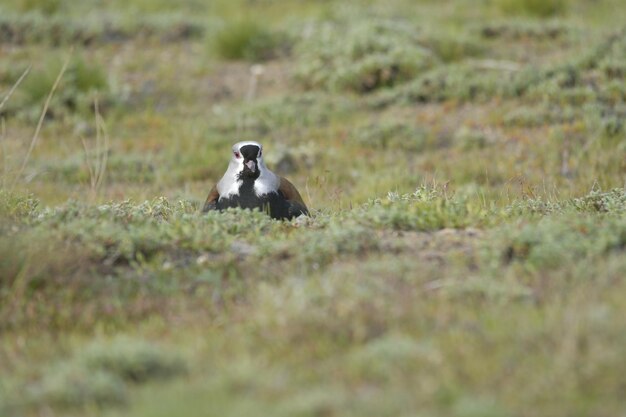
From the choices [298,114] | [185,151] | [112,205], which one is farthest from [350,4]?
[112,205]

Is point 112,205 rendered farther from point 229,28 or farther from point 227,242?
point 229,28

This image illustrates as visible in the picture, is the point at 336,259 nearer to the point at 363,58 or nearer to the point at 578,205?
the point at 578,205

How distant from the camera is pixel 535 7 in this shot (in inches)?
620

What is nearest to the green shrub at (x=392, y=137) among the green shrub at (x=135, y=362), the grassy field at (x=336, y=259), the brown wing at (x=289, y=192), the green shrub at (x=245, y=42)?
the grassy field at (x=336, y=259)

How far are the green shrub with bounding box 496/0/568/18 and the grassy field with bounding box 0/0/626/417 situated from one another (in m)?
3.09

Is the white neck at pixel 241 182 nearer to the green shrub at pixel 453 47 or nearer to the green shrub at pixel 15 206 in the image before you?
the green shrub at pixel 15 206

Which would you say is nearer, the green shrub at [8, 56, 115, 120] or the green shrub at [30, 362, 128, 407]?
the green shrub at [30, 362, 128, 407]

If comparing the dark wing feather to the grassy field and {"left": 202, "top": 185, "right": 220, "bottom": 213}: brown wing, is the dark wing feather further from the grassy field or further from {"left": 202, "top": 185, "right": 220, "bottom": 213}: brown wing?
{"left": 202, "top": 185, "right": 220, "bottom": 213}: brown wing

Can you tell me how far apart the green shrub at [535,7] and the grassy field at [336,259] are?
10.1 feet

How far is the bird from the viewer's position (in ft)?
23.5

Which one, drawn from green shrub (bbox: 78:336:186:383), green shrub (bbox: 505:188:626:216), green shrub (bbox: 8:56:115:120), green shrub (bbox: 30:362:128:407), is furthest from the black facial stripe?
green shrub (bbox: 8:56:115:120)

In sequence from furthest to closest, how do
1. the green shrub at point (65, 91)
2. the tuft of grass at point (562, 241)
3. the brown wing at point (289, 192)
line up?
1. the green shrub at point (65, 91)
2. the brown wing at point (289, 192)
3. the tuft of grass at point (562, 241)

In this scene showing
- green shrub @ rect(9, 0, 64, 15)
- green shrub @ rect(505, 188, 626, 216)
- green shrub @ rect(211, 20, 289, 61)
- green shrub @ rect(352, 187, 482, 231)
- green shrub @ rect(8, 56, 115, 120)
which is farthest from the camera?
green shrub @ rect(9, 0, 64, 15)

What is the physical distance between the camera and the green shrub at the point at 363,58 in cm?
1304
